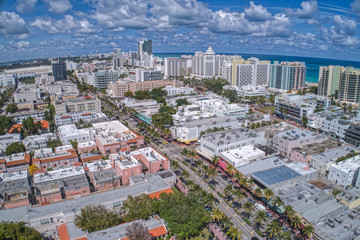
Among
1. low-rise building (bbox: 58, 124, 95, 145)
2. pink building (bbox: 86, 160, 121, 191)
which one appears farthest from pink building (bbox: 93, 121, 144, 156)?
→ pink building (bbox: 86, 160, 121, 191)

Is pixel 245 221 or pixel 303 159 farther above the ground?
pixel 303 159

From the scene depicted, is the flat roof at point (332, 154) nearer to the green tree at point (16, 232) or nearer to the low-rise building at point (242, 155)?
the low-rise building at point (242, 155)

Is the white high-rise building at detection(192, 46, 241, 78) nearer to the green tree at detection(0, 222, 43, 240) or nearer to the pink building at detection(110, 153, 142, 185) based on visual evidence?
the pink building at detection(110, 153, 142, 185)

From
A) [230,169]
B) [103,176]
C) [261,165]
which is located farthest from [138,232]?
[261,165]

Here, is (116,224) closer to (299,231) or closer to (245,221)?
(245,221)

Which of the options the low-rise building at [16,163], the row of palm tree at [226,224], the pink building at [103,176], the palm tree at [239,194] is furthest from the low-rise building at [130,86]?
the row of palm tree at [226,224]

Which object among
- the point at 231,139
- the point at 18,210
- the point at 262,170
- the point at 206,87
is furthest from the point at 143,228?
the point at 206,87

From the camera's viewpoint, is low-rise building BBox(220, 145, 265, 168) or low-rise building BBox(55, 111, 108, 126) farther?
low-rise building BBox(55, 111, 108, 126)
